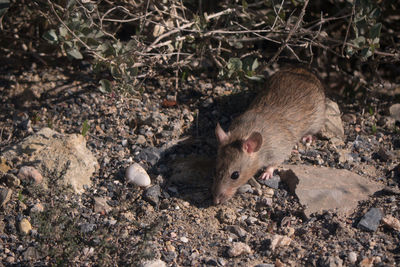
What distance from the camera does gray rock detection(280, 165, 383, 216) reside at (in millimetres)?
5016

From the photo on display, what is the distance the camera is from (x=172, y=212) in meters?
4.93

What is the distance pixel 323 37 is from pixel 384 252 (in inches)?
102

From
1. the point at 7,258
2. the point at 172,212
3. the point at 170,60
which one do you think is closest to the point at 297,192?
the point at 172,212

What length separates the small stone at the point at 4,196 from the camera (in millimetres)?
4698

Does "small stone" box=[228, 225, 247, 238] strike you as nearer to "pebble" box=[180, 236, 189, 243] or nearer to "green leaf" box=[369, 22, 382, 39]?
"pebble" box=[180, 236, 189, 243]

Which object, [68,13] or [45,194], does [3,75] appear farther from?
[45,194]

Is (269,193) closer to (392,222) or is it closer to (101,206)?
(392,222)

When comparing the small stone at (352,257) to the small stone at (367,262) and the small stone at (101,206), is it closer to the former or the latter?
the small stone at (367,262)

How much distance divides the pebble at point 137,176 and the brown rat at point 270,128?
711 millimetres

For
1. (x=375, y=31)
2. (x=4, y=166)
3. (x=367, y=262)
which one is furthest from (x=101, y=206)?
(x=375, y=31)

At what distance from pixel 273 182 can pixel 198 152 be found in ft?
3.14

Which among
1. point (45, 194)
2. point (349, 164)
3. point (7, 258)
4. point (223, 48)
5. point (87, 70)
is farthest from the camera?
point (87, 70)

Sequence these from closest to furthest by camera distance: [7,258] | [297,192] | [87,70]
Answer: [7,258] → [297,192] → [87,70]

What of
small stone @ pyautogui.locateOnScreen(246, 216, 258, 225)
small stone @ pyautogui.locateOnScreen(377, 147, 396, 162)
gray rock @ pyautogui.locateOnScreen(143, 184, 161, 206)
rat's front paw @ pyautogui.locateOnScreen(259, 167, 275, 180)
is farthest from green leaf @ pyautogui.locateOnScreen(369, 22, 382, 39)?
gray rock @ pyautogui.locateOnScreen(143, 184, 161, 206)
